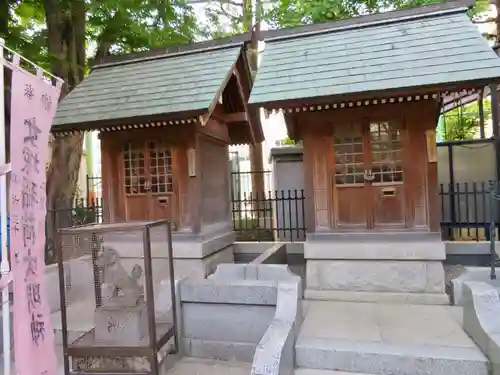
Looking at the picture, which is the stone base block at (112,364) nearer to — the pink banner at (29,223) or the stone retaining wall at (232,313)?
the pink banner at (29,223)

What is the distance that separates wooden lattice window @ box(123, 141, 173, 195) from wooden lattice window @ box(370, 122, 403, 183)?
4.42 meters

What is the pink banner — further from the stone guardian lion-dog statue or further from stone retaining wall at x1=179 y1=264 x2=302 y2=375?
stone retaining wall at x1=179 y1=264 x2=302 y2=375

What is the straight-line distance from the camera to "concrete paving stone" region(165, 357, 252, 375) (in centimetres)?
533

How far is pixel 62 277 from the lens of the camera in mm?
4750

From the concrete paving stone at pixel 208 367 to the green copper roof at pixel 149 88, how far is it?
4.49m

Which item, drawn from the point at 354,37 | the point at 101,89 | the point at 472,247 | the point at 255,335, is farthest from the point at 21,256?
the point at 472,247

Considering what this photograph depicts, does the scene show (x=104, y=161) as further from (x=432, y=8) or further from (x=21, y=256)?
(x=432, y=8)

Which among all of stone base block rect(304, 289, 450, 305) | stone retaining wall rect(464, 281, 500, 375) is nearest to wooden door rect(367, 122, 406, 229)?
stone base block rect(304, 289, 450, 305)

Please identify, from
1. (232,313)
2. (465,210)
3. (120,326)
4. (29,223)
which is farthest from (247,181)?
(29,223)

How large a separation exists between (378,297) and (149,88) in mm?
6644

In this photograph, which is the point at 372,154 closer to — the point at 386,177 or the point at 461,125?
the point at 386,177

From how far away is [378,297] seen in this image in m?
6.93

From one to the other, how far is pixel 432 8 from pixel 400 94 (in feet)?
10.7

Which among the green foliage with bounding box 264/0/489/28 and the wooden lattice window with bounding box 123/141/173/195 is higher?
the green foliage with bounding box 264/0/489/28
